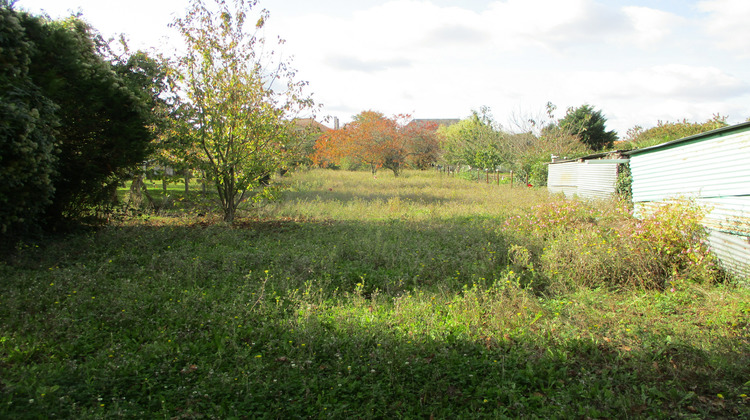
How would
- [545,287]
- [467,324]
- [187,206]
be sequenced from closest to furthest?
[467,324], [545,287], [187,206]

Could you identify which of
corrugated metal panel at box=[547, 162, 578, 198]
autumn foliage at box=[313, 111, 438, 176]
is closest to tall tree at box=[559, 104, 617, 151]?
corrugated metal panel at box=[547, 162, 578, 198]

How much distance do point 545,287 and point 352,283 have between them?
9.21 ft

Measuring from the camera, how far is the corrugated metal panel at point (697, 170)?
618 cm

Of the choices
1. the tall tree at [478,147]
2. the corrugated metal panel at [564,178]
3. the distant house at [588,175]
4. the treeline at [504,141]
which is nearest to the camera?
the distant house at [588,175]

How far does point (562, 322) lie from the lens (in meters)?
4.53

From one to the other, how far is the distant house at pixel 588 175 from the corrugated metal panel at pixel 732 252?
18.5ft

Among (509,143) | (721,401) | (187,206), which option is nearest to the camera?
(721,401)

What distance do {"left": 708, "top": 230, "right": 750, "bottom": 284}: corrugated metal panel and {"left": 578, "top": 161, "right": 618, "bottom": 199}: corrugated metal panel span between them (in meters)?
6.64

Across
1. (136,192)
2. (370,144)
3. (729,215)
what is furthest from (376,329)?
(370,144)

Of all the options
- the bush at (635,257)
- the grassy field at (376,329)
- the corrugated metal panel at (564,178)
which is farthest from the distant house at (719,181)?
the corrugated metal panel at (564,178)

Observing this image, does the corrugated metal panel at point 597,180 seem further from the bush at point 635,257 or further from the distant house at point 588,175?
the bush at point 635,257

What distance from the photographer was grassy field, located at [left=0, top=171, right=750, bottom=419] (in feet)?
10.3

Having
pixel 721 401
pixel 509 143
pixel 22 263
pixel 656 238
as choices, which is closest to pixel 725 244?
pixel 656 238

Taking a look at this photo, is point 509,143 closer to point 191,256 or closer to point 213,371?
point 191,256
